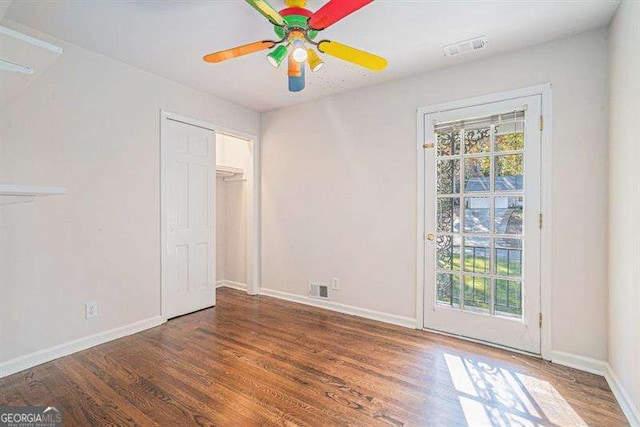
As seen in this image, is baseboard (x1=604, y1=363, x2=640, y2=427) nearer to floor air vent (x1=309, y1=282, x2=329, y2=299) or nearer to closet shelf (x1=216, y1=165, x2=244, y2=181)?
floor air vent (x1=309, y1=282, x2=329, y2=299)

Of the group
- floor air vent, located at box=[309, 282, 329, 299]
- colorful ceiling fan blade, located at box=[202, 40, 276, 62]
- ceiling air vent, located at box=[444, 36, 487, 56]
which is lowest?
floor air vent, located at box=[309, 282, 329, 299]

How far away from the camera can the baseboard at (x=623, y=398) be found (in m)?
1.74

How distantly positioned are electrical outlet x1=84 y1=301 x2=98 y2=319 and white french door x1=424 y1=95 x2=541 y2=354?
9.92 ft

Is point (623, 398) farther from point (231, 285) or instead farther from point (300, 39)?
point (231, 285)

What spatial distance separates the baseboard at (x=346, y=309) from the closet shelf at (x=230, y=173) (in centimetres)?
165

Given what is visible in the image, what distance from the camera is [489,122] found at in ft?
9.20

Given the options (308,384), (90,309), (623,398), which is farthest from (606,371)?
(90,309)

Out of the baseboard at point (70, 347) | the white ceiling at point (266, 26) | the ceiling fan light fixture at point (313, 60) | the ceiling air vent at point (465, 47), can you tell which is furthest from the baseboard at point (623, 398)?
the baseboard at point (70, 347)

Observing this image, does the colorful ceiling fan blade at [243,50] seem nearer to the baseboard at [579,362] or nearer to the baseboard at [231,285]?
the baseboard at [579,362]

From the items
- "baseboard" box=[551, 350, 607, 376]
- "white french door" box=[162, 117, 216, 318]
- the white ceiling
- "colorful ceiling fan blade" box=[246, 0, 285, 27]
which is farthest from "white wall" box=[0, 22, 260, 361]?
"baseboard" box=[551, 350, 607, 376]

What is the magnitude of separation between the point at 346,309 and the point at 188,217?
2.11 metres

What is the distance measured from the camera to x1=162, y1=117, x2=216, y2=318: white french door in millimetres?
3412

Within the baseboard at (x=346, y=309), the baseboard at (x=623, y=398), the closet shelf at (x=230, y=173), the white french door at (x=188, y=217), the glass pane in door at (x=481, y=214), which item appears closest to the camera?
the baseboard at (x=623, y=398)

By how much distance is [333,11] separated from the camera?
1676mm
